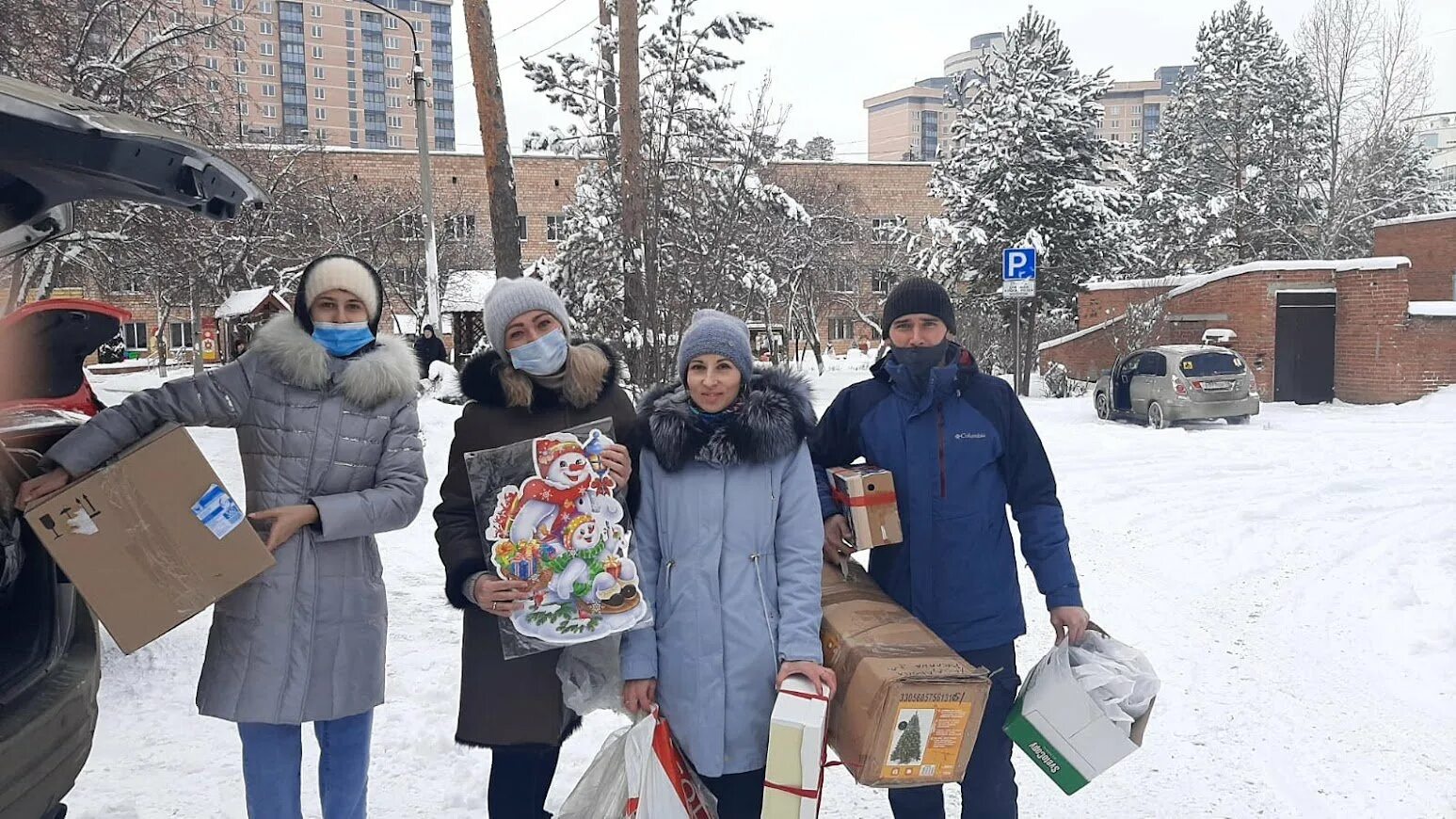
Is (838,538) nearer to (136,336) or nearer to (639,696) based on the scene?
(639,696)

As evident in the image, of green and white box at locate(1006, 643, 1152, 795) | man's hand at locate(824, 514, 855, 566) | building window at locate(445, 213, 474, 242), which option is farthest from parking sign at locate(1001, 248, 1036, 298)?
building window at locate(445, 213, 474, 242)

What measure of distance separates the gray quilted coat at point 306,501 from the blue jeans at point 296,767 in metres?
0.11

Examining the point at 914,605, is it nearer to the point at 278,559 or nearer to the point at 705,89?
the point at 278,559

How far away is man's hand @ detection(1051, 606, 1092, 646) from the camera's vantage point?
3408 millimetres

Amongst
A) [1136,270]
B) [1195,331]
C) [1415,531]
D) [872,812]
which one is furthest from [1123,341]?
[872,812]

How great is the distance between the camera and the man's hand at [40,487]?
8.79 ft

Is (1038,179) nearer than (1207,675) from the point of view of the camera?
No

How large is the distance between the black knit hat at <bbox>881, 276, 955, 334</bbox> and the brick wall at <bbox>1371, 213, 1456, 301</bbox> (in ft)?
113

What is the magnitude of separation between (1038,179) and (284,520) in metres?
26.0

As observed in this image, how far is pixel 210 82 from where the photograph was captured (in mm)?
15844

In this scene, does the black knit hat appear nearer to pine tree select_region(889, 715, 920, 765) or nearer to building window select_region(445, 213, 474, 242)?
pine tree select_region(889, 715, 920, 765)

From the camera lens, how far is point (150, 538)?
9.09 ft

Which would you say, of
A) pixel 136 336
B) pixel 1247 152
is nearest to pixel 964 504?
pixel 1247 152

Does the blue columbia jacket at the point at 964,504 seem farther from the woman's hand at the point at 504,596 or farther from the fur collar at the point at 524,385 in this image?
the woman's hand at the point at 504,596
